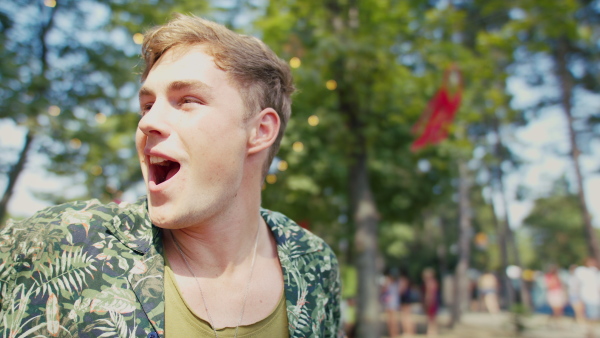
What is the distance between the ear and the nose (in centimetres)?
32

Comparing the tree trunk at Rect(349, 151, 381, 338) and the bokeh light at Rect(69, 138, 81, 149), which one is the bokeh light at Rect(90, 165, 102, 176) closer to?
the bokeh light at Rect(69, 138, 81, 149)

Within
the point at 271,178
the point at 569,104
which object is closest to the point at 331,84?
the point at 271,178

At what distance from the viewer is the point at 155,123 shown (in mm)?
1486

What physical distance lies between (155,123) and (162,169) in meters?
0.18

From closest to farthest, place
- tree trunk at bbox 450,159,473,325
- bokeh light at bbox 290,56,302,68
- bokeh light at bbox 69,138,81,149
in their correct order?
bokeh light at bbox 290,56,302,68 → bokeh light at bbox 69,138,81,149 → tree trunk at bbox 450,159,473,325

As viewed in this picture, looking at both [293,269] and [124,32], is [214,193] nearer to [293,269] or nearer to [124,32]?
→ [293,269]

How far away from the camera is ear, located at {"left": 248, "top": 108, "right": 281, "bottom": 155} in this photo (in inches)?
68.6

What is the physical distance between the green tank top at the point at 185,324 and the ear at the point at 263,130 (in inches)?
19.4

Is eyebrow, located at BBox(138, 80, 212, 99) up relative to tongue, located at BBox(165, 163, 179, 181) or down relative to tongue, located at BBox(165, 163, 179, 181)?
up

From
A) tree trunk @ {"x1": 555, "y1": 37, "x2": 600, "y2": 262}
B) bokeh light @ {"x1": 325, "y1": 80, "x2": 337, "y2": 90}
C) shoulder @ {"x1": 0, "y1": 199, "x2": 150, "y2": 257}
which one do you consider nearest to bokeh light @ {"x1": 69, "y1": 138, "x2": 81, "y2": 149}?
bokeh light @ {"x1": 325, "y1": 80, "x2": 337, "y2": 90}

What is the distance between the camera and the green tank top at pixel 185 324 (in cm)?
144

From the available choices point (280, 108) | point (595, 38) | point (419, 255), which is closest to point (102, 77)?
point (280, 108)

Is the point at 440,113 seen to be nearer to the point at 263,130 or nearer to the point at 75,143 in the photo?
the point at 263,130

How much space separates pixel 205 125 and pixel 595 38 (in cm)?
1789
